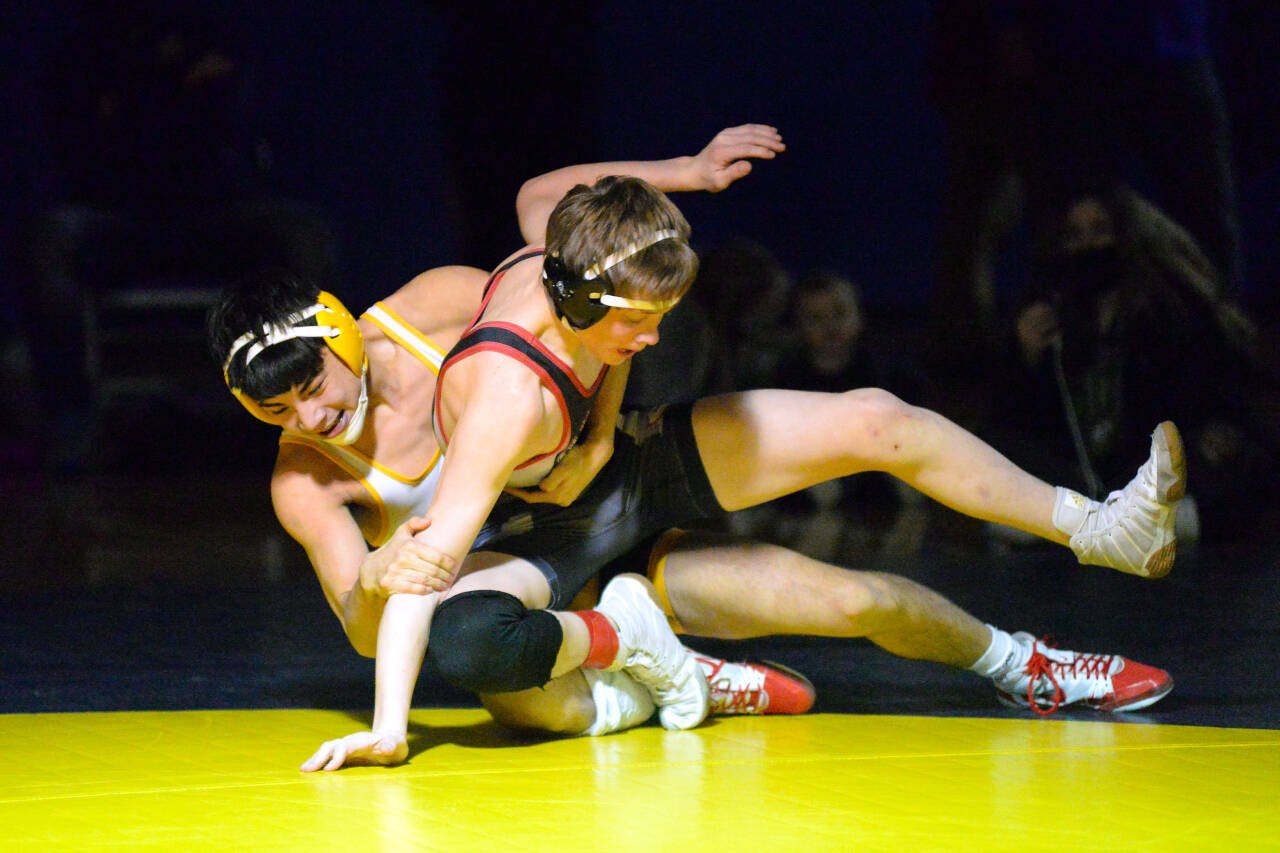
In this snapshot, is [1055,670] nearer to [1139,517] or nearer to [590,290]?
[1139,517]

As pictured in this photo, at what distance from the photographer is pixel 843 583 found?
101 inches

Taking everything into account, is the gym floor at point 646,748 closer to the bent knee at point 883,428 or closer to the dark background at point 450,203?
the dark background at point 450,203

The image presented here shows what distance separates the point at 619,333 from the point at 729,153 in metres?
0.45

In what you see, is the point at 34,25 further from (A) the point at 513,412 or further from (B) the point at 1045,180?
(A) the point at 513,412

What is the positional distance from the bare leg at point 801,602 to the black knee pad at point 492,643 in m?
0.41

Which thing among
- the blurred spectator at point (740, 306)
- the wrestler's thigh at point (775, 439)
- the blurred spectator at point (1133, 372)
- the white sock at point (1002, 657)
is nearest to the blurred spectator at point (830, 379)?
the blurred spectator at point (740, 306)

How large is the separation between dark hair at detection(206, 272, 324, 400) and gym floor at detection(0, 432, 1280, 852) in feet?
1.83

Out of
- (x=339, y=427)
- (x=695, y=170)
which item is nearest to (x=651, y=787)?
(x=339, y=427)

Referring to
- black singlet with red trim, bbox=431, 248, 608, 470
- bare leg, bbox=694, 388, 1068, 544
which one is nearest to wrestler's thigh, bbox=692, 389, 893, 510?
bare leg, bbox=694, 388, 1068, 544

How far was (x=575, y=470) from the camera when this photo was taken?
2.43 meters

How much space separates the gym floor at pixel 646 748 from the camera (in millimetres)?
1890

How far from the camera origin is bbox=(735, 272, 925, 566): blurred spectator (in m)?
4.76

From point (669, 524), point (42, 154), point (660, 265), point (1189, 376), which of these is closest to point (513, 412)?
point (660, 265)

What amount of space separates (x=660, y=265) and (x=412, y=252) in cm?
590
